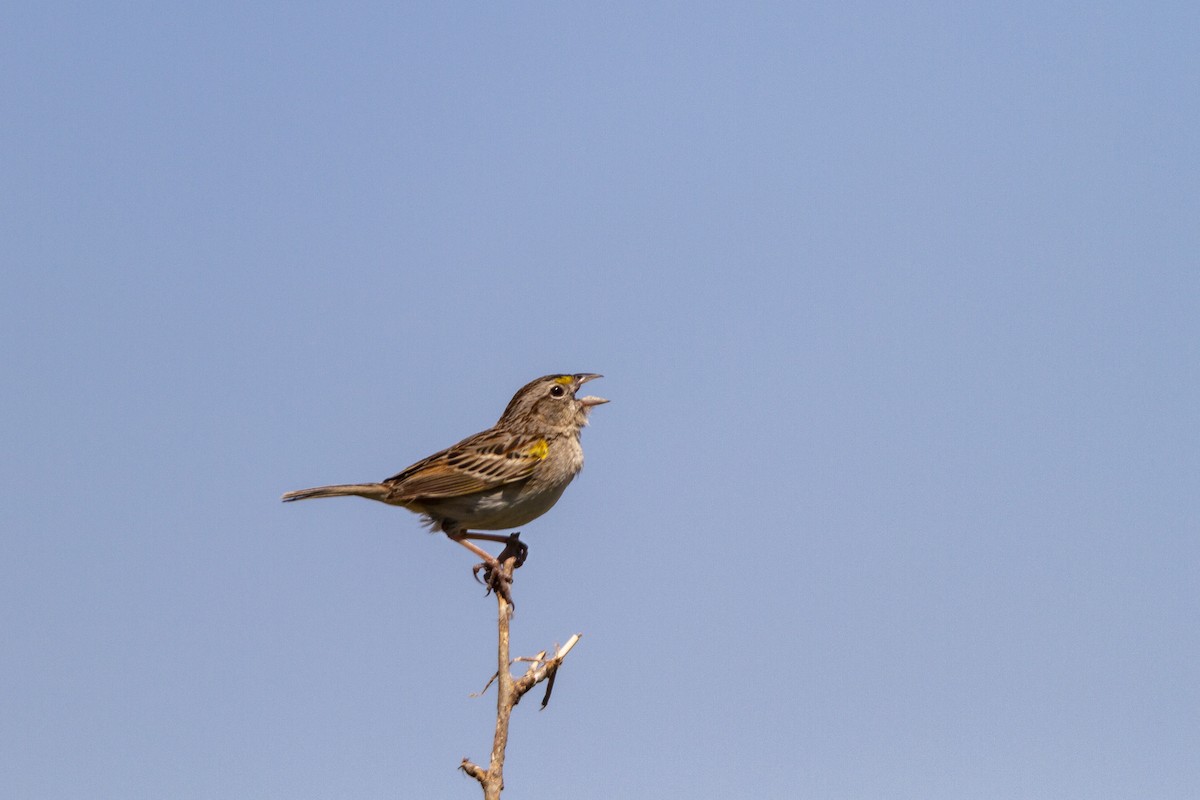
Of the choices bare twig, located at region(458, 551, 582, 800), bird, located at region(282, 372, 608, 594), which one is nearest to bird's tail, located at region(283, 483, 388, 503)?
bird, located at region(282, 372, 608, 594)

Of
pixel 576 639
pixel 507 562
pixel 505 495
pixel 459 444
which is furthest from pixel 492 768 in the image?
pixel 459 444

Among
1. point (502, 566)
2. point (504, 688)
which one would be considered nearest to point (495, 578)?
point (502, 566)

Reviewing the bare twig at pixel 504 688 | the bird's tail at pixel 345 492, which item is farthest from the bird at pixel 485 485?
the bare twig at pixel 504 688

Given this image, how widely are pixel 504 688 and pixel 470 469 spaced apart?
5020mm

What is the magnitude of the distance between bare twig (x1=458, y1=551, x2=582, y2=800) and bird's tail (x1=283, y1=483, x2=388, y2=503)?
403 cm

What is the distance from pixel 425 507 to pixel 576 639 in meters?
4.26

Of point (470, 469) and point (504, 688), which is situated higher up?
point (470, 469)

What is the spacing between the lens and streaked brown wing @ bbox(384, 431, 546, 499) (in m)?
12.9

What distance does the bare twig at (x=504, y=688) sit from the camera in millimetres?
7594

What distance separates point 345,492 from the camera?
42.4 ft

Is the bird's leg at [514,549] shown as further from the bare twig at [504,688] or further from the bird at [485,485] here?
the bare twig at [504,688]

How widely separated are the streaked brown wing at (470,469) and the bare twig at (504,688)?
12.4ft

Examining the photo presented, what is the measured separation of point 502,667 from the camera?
27.2ft

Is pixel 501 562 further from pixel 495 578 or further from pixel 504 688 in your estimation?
pixel 504 688
